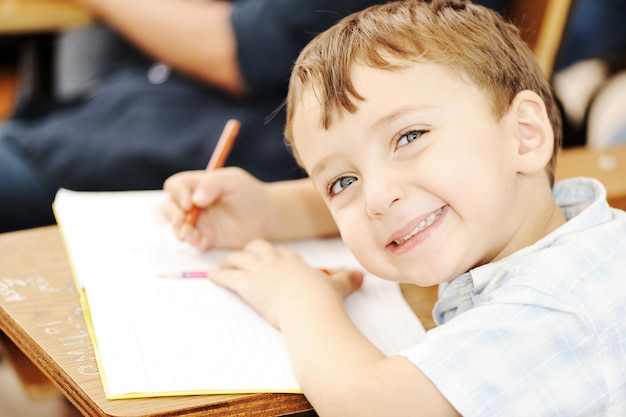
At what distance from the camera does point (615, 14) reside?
202 centimetres

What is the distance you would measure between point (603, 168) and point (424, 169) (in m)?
0.48

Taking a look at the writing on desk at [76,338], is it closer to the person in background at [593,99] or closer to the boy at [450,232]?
the boy at [450,232]

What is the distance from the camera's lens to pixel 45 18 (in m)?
1.98

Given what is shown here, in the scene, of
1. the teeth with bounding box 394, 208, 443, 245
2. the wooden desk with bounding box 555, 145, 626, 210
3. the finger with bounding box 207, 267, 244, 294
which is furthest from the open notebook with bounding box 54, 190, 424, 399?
the wooden desk with bounding box 555, 145, 626, 210

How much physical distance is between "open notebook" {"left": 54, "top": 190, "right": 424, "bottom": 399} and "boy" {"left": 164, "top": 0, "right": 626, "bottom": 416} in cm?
3

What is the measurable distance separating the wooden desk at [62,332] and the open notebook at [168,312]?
0.01 meters

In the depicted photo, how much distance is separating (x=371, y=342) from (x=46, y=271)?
388mm

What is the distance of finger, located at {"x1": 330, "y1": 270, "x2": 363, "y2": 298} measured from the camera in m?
1.00

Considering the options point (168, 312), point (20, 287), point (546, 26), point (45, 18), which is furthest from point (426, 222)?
point (45, 18)

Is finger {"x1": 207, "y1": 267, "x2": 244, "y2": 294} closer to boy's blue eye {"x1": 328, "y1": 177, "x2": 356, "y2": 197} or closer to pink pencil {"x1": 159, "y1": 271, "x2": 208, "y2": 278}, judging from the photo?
pink pencil {"x1": 159, "y1": 271, "x2": 208, "y2": 278}

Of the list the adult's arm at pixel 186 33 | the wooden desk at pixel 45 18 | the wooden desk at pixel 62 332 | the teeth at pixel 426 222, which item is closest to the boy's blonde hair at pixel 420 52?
the teeth at pixel 426 222

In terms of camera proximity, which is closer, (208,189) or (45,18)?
(208,189)

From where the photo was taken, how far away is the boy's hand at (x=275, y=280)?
0.95 meters

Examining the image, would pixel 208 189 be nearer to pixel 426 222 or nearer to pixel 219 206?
pixel 219 206
